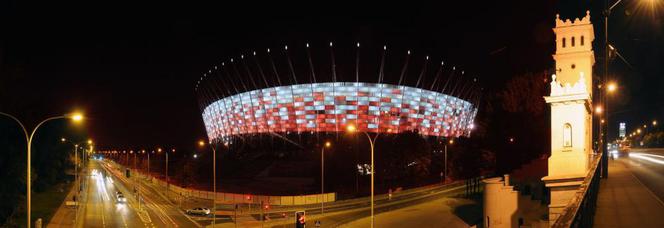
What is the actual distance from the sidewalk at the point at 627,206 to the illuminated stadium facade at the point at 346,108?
77.8 m

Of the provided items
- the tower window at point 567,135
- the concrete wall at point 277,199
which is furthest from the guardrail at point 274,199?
the tower window at point 567,135

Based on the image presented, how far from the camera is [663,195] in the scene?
21.7 m

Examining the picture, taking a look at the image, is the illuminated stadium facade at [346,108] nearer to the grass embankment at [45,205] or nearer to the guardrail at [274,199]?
the guardrail at [274,199]

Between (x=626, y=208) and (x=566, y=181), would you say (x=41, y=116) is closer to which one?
(x=566, y=181)

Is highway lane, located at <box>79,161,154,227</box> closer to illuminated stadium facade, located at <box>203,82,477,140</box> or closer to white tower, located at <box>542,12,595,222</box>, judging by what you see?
white tower, located at <box>542,12,595,222</box>

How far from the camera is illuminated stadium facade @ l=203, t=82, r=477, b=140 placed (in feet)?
352

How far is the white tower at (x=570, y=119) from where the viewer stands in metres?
26.1

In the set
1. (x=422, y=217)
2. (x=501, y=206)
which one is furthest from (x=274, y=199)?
(x=501, y=206)

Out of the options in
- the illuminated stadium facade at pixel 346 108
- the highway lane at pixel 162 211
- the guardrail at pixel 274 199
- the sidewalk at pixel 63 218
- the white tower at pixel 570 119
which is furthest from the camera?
the illuminated stadium facade at pixel 346 108

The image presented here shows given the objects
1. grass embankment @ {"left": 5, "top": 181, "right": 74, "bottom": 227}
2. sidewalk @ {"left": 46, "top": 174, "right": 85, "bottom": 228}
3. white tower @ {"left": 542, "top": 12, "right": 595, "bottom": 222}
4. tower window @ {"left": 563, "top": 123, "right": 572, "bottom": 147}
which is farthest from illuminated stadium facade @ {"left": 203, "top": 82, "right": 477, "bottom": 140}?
tower window @ {"left": 563, "top": 123, "right": 572, "bottom": 147}

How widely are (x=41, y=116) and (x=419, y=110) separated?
68.6 m

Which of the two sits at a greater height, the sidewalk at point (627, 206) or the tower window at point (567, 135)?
the tower window at point (567, 135)

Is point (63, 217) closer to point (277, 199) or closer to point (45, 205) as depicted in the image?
point (45, 205)

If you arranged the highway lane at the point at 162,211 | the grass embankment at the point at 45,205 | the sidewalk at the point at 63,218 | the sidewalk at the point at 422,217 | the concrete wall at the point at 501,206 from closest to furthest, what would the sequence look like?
the concrete wall at the point at 501,206 → the sidewalk at the point at 422,217 → the sidewalk at the point at 63,218 → the grass embankment at the point at 45,205 → the highway lane at the point at 162,211
